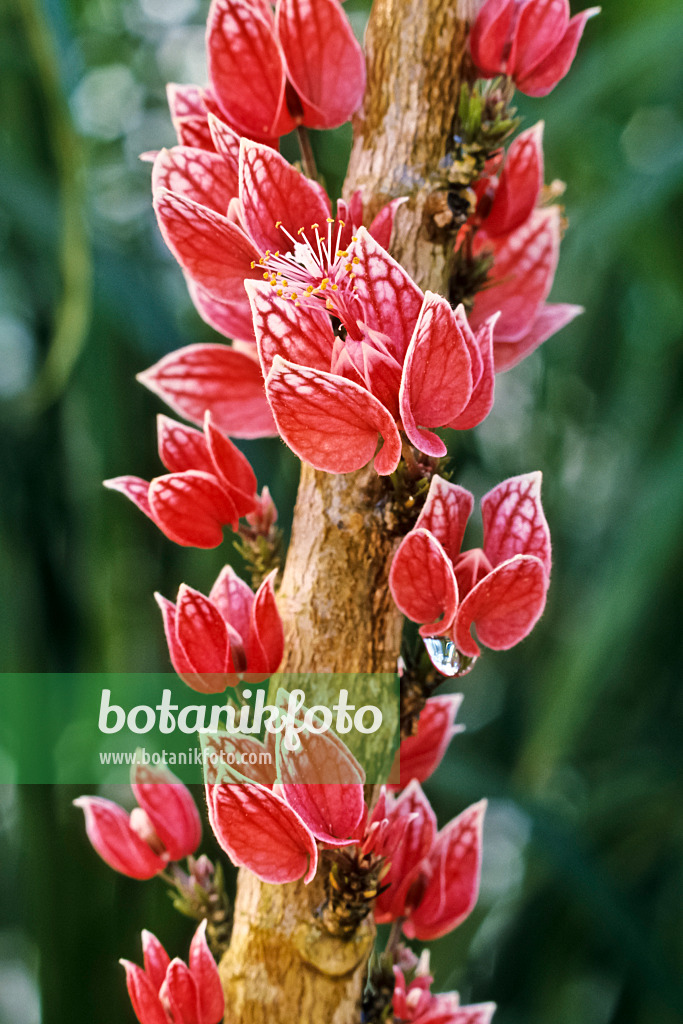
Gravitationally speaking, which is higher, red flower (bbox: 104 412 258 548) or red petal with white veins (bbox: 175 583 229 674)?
red flower (bbox: 104 412 258 548)

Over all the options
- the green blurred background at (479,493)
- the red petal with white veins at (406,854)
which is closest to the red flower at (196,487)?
the red petal with white veins at (406,854)

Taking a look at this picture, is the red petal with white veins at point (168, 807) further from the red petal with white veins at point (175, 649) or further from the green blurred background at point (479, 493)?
the green blurred background at point (479, 493)

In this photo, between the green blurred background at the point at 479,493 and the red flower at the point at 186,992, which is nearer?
the red flower at the point at 186,992

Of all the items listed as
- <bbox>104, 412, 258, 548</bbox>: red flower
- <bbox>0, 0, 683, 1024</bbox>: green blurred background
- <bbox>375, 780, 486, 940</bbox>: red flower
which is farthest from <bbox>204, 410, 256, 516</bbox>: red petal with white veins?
<bbox>0, 0, 683, 1024</bbox>: green blurred background

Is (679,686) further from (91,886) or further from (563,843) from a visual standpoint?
(91,886)

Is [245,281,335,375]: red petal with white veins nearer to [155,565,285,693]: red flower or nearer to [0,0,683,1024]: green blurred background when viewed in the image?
[155,565,285,693]: red flower
